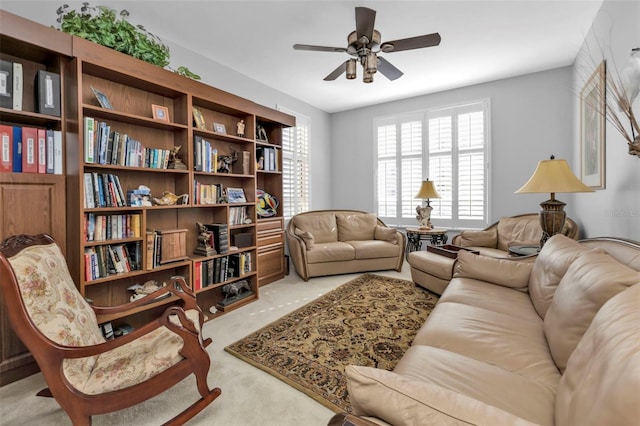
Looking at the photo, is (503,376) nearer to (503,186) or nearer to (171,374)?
(171,374)

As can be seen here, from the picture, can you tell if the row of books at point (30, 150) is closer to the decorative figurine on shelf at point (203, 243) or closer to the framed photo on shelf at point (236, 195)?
the decorative figurine on shelf at point (203, 243)

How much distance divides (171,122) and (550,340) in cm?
313

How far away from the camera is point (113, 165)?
220 centimetres

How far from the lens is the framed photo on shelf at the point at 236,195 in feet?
Result: 10.8

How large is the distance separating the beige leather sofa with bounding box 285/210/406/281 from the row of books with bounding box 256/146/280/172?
1.03 m

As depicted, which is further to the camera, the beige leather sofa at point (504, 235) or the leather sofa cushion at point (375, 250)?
the leather sofa cushion at point (375, 250)

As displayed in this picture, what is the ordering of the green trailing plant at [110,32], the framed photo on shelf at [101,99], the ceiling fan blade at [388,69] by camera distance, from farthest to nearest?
1. the ceiling fan blade at [388,69]
2. the framed photo on shelf at [101,99]
3. the green trailing plant at [110,32]

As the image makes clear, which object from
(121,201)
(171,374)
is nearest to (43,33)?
(121,201)

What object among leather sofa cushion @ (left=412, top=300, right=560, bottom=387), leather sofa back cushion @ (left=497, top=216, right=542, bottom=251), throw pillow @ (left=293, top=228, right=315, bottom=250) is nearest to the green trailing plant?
throw pillow @ (left=293, top=228, right=315, bottom=250)

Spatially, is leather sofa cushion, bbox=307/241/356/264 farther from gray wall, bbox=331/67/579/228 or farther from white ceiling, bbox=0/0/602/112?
white ceiling, bbox=0/0/602/112

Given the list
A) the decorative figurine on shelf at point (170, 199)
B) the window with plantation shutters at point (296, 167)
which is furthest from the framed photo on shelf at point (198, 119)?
the window with plantation shutters at point (296, 167)

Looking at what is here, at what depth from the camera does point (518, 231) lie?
390 cm

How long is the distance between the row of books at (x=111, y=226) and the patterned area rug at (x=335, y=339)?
1233mm

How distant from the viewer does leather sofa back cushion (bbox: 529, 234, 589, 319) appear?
1.70 meters
